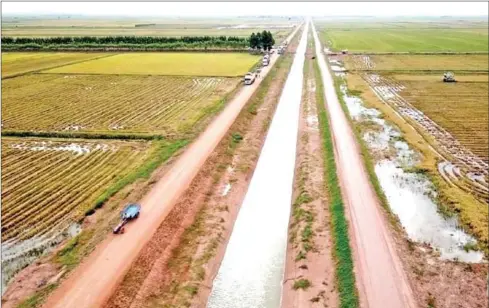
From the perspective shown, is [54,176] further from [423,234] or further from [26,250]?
[423,234]

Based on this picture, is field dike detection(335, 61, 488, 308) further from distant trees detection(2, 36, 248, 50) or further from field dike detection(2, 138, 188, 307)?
distant trees detection(2, 36, 248, 50)

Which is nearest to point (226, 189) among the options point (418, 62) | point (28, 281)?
point (28, 281)

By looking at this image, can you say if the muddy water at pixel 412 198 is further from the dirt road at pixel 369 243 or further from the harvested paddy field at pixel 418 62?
the harvested paddy field at pixel 418 62

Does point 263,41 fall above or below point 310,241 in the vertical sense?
above

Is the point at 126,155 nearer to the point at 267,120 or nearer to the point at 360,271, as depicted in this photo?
the point at 267,120

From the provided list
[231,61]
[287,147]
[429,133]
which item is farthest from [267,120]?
[231,61]

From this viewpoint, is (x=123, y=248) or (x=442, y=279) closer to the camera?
(x=442, y=279)

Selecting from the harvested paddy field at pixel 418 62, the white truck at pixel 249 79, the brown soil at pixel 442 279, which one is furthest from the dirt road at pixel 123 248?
the harvested paddy field at pixel 418 62
